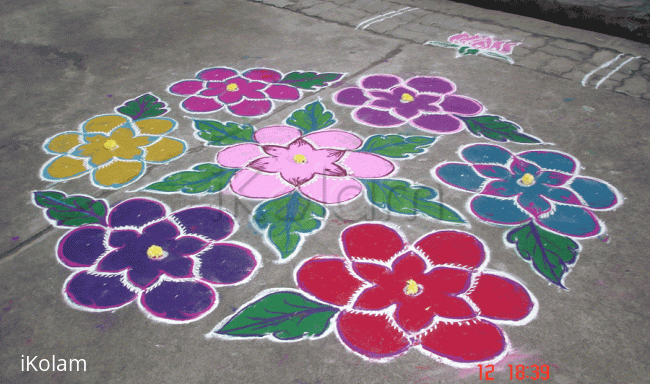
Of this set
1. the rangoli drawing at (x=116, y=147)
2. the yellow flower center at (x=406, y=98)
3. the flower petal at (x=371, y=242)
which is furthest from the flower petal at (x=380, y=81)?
the flower petal at (x=371, y=242)

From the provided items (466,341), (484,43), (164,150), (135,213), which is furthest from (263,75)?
(466,341)

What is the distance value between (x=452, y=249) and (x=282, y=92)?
5.75 ft

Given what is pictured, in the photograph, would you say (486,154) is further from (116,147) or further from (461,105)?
(116,147)

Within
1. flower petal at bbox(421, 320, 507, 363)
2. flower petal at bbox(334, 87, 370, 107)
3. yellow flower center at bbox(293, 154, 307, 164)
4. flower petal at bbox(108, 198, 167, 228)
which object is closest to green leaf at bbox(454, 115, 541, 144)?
flower petal at bbox(334, 87, 370, 107)

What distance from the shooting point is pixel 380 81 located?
11.0ft

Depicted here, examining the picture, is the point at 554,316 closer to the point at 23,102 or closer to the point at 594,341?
the point at 594,341

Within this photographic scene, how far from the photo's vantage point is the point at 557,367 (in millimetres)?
1506

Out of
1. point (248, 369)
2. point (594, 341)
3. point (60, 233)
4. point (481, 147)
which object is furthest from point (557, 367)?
point (60, 233)

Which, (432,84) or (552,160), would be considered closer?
(552,160)

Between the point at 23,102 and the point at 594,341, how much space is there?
11.1 ft

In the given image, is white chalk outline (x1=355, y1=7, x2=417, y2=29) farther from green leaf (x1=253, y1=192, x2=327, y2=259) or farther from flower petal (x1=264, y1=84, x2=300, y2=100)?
green leaf (x1=253, y1=192, x2=327, y2=259)

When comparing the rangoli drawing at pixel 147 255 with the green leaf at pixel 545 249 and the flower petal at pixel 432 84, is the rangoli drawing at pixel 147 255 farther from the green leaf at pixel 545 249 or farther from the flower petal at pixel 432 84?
the flower petal at pixel 432 84
